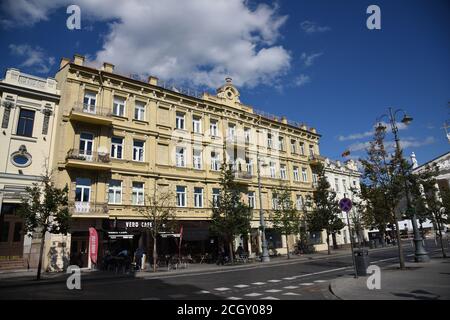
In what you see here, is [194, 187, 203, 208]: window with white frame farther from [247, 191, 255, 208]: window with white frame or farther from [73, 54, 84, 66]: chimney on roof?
[73, 54, 84, 66]: chimney on roof

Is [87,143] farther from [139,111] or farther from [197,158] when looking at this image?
[197,158]

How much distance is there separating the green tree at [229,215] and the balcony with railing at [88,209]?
8.37 meters

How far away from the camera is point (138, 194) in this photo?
2548 cm

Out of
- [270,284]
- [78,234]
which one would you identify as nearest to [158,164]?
[78,234]

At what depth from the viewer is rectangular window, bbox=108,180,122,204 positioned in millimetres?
23922

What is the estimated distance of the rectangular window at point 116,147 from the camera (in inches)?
984

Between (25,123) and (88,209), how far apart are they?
7.74m

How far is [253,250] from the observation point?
1280 inches

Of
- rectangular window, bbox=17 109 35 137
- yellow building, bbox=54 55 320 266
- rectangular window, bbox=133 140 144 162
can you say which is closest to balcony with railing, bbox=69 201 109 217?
yellow building, bbox=54 55 320 266

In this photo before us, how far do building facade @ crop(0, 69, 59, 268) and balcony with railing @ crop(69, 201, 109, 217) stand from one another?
3.29 metres

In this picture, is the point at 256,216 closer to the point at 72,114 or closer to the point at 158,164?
the point at 158,164

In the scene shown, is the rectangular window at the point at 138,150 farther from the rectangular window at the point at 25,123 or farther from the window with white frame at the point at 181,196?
the rectangular window at the point at 25,123

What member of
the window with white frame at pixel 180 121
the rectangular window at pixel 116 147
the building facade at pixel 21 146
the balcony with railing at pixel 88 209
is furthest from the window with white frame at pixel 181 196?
the building facade at pixel 21 146

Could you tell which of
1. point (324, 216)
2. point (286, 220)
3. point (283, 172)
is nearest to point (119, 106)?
point (286, 220)
